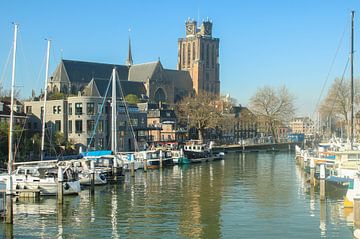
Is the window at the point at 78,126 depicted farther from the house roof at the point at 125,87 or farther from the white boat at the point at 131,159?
the house roof at the point at 125,87

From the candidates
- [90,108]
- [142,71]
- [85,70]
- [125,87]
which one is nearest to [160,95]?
[142,71]

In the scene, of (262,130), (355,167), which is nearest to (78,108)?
(355,167)

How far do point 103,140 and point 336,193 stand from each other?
47.5 meters

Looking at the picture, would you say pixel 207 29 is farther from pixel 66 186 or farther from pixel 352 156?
pixel 66 186

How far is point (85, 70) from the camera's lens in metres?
143

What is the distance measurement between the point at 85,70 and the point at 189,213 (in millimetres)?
112828

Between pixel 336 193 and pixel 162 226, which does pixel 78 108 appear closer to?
pixel 336 193

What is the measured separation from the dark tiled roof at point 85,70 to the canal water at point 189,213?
91784mm

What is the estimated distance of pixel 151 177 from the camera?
59.3m

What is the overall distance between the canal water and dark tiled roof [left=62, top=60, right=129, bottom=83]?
9178 cm

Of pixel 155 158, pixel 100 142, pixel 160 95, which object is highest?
pixel 160 95

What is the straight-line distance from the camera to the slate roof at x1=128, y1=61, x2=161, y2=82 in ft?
514

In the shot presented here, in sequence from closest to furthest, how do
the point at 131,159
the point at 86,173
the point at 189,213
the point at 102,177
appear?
the point at 189,213, the point at 86,173, the point at 102,177, the point at 131,159

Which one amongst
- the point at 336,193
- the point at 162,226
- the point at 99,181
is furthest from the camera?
the point at 99,181
